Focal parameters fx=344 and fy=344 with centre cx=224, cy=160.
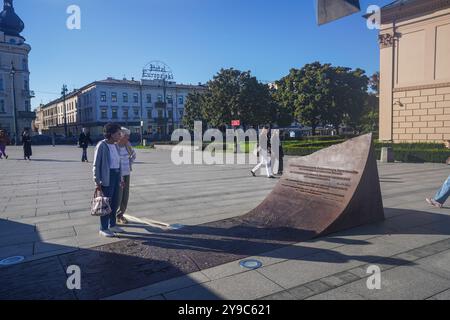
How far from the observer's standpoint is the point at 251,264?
4.26 m

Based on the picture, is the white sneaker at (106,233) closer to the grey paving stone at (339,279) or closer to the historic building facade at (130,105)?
the grey paving stone at (339,279)

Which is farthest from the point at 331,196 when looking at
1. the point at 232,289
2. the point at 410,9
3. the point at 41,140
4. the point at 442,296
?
the point at 41,140

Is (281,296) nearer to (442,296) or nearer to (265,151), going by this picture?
(442,296)

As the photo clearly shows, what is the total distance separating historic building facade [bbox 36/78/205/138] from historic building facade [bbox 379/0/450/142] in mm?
51746

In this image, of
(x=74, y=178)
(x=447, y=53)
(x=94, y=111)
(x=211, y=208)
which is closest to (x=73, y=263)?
(x=211, y=208)

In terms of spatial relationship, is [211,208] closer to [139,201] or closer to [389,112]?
[139,201]

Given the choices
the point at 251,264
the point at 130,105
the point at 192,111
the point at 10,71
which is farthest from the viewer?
the point at 130,105

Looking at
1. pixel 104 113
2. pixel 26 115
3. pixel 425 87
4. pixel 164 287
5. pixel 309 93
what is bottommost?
pixel 164 287

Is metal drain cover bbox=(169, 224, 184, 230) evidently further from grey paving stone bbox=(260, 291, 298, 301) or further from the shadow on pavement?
grey paving stone bbox=(260, 291, 298, 301)

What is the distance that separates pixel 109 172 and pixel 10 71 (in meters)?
69.4

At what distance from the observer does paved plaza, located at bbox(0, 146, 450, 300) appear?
3.58 m

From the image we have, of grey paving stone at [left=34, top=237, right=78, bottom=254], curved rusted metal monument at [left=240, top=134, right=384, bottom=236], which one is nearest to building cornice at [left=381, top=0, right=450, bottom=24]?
curved rusted metal monument at [left=240, top=134, right=384, bottom=236]

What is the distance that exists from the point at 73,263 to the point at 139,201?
4105mm
